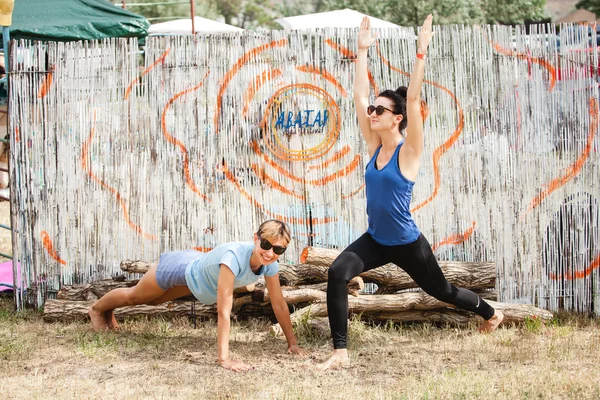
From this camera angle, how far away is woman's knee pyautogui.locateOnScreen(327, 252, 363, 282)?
5215 millimetres

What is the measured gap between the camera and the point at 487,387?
4.63m

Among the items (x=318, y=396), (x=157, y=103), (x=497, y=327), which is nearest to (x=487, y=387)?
(x=318, y=396)

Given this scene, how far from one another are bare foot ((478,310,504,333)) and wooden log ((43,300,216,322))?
2186 mm

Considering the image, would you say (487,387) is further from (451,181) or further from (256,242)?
(451,181)

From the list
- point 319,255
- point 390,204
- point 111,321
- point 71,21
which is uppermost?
point 71,21

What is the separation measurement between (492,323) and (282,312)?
1641 millimetres

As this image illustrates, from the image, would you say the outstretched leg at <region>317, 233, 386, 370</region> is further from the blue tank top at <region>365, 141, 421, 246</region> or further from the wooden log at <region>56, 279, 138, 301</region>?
the wooden log at <region>56, 279, 138, 301</region>

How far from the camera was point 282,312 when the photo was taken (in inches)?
217

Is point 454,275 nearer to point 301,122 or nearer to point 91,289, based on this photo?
point 301,122

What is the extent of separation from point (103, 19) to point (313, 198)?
3602 mm

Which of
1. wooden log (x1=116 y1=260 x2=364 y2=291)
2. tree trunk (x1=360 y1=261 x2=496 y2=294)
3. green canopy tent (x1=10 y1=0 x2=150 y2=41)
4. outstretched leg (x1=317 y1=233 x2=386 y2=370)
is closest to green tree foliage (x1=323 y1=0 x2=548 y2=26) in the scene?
green canopy tent (x1=10 y1=0 x2=150 y2=41)

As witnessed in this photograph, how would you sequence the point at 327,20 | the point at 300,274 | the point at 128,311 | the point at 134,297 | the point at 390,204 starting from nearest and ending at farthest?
the point at 390,204 < the point at 134,297 < the point at 300,274 < the point at 128,311 < the point at 327,20

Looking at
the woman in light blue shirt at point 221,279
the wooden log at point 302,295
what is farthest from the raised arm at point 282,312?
the wooden log at point 302,295

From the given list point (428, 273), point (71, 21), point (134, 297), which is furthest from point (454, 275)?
point (71, 21)
